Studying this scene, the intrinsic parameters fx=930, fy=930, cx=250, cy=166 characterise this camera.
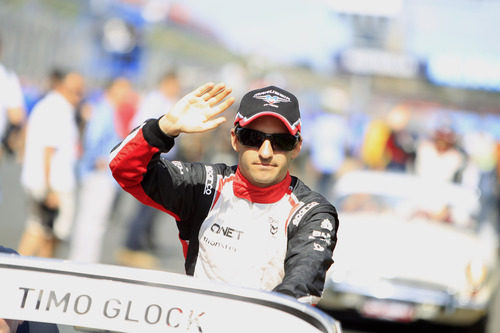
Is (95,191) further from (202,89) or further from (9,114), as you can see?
(202,89)

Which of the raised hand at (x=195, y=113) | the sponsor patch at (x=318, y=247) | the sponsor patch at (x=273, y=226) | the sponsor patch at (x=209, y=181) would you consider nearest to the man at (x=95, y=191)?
the sponsor patch at (x=209, y=181)

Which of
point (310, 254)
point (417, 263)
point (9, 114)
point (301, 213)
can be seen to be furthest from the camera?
point (417, 263)

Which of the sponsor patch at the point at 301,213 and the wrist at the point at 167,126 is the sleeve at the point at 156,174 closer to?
the wrist at the point at 167,126

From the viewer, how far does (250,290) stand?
2389mm

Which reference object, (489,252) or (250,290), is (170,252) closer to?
(489,252)

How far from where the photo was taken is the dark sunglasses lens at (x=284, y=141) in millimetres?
3281

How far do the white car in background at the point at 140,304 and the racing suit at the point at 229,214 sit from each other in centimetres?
77

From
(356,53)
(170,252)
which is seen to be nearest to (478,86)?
(356,53)

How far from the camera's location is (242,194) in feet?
11.2

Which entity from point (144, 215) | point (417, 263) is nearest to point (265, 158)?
point (417, 263)

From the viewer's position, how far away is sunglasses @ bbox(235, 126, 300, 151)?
3279mm

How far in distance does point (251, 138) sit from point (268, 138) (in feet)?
0.21

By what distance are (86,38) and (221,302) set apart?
Answer: 21.8 metres

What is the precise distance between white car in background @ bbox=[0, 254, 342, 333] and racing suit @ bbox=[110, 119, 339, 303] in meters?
0.77
